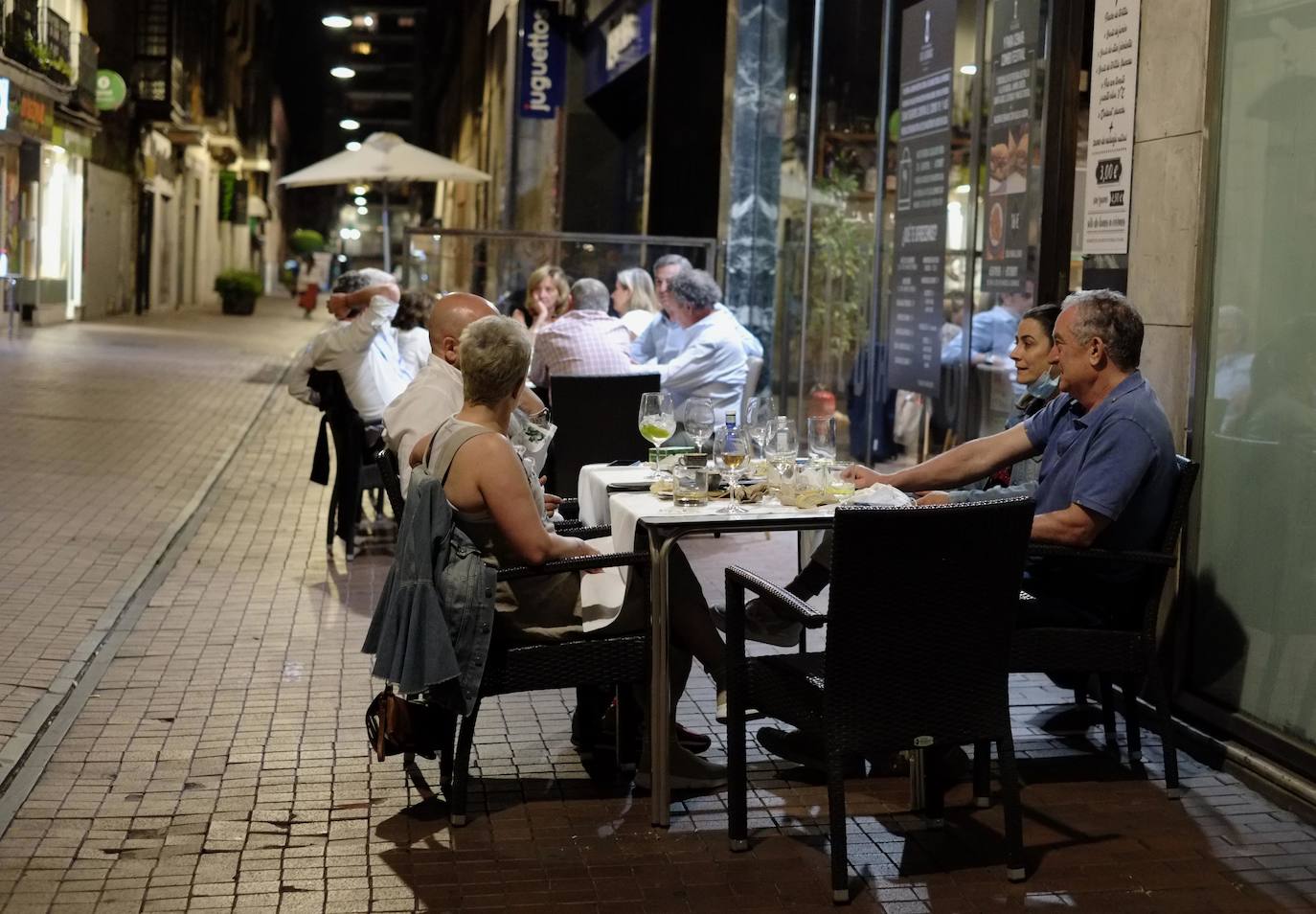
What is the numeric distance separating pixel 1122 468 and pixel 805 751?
135 cm

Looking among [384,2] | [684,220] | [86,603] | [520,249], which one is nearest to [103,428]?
[520,249]

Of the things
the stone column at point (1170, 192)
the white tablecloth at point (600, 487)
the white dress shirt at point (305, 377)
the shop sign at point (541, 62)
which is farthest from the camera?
the shop sign at point (541, 62)

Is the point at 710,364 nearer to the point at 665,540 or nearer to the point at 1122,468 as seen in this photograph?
the point at 1122,468

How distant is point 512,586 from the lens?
4.91 metres

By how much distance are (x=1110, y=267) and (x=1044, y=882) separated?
283 cm

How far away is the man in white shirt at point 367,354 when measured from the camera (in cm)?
909

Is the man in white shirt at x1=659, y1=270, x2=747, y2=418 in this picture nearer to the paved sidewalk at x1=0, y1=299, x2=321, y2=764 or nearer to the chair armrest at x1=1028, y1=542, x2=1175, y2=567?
the paved sidewalk at x1=0, y1=299, x2=321, y2=764

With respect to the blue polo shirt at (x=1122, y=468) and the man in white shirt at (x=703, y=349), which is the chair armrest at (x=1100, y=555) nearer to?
the blue polo shirt at (x=1122, y=468)

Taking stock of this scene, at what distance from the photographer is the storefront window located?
514cm

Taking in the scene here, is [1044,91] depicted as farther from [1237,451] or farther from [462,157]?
[462,157]

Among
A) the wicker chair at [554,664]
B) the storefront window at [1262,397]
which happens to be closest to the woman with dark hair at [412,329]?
the wicker chair at [554,664]

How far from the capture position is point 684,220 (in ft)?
57.1

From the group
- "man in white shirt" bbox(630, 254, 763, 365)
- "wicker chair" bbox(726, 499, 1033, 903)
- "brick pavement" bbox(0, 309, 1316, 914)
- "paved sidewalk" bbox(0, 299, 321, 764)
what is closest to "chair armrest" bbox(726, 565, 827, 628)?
"wicker chair" bbox(726, 499, 1033, 903)

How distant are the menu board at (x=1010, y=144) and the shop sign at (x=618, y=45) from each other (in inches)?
352
